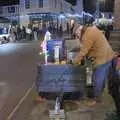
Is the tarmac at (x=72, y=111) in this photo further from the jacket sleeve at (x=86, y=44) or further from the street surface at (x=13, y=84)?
the jacket sleeve at (x=86, y=44)

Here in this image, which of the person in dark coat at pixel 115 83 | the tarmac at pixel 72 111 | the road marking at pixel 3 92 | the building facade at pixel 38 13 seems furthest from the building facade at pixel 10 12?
the person in dark coat at pixel 115 83

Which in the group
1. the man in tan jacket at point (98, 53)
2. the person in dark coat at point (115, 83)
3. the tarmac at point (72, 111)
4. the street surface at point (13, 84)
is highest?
Answer: the man in tan jacket at point (98, 53)

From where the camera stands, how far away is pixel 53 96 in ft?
20.4

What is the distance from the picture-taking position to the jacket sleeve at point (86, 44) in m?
6.18

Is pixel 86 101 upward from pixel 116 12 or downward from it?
downward

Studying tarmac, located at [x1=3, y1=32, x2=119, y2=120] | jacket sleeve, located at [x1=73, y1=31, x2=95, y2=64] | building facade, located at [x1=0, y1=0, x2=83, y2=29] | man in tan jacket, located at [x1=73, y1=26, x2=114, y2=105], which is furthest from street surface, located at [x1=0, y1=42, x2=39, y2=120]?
building facade, located at [x1=0, y1=0, x2=83, y2=29]

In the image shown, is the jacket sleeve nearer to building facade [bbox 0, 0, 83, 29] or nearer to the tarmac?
the tarmac

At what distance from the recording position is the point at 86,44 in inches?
247

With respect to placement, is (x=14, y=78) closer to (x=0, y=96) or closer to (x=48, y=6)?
(x=0, y=96)

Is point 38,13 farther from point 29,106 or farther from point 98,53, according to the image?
point 98,53

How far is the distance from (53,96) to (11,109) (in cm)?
198

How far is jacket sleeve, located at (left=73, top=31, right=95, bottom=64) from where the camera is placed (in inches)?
243

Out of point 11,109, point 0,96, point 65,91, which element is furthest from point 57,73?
point 0,96

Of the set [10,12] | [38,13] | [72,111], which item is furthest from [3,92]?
[10,12]
